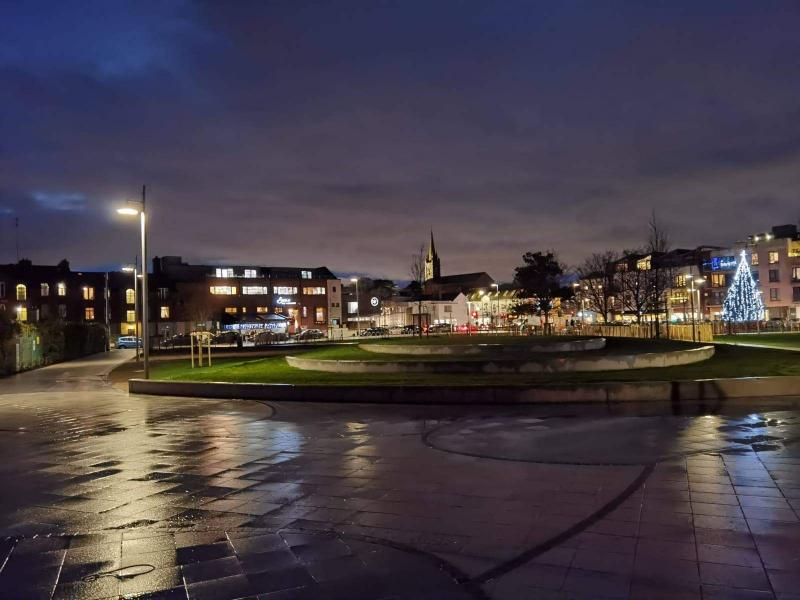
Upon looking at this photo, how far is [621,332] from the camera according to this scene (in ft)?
151

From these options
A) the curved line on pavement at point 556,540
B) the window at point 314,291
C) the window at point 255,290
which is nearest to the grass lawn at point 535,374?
the curved line on pavement at point 556,540

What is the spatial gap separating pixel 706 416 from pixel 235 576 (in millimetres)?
10625

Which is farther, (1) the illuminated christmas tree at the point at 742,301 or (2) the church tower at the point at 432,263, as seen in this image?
(2) the church tower at the point at 432,263

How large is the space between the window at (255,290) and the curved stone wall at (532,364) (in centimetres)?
7707

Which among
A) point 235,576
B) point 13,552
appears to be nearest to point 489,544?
point 235,576

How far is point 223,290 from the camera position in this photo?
317ft

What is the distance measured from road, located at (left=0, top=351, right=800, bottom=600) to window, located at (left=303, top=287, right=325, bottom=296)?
292 ft

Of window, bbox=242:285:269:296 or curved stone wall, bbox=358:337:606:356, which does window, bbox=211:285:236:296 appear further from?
curved stone wall, bbox=358:337:606:356

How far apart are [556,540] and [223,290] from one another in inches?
3724

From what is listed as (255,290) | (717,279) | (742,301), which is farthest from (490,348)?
(717,279)

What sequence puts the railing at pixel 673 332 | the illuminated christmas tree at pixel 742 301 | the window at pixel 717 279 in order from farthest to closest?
the window at pixel 717 279 < the illuminated christmas tree at pixel 742 301 < the railing at pixel 673 332

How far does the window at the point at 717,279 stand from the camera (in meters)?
97.3

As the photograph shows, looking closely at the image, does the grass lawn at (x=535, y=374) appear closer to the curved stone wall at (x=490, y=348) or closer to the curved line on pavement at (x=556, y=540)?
the curved stone wall at (x=490, y=348)

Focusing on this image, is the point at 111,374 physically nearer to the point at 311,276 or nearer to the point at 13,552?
the point at 13,552
